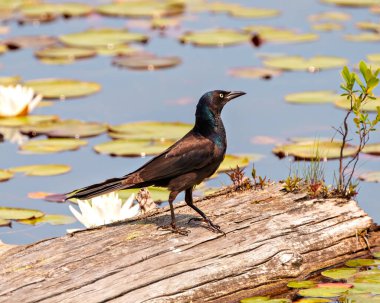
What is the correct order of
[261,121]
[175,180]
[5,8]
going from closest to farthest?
1. [175,180]
2. [261,121]
3. [5,8]

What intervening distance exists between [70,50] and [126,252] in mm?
6620

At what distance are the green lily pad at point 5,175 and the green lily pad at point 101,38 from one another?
4176 mm

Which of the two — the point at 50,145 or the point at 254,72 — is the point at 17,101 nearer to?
the point at 50,145

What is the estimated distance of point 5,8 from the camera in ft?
45.4

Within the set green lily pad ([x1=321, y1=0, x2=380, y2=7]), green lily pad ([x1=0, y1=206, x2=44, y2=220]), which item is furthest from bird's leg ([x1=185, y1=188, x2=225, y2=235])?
green lily pad ([x1=321, y1=0, x2=380, y2=7])

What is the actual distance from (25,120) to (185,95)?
1.71m

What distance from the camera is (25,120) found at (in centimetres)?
927

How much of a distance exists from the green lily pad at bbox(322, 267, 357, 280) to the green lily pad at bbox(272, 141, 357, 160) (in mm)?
2215

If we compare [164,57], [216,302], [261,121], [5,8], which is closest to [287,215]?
[216,302]

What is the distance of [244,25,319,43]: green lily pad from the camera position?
38.6ft

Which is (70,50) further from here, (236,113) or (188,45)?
(236,113)

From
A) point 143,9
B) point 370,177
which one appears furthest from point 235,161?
point 143,9

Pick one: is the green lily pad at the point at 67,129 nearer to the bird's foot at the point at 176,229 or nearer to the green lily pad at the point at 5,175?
the green lily pad at the point at 5,175

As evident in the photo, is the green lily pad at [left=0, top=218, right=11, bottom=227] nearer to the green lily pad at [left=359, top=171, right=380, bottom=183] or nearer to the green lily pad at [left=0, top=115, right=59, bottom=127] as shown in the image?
the green lily pad at [left=0, top=115, right=59, bottom=127]
